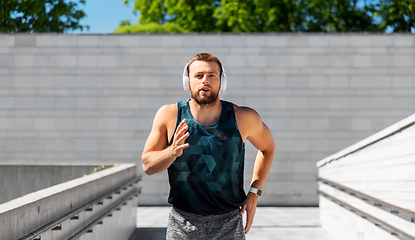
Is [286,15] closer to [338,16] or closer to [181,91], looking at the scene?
[338,16]

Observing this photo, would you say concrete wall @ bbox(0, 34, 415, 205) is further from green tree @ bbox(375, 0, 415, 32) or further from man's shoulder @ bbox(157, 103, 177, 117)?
green tree @ bbox(375, 0, 415, 32)

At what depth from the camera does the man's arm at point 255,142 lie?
237cm

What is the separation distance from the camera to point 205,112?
7.56 ft

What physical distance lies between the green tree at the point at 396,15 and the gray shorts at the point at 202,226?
23.0m

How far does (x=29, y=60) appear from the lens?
10.6 metres

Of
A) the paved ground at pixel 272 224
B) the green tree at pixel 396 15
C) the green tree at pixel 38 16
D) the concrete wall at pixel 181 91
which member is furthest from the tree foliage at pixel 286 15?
the paved ground at pixel 272 224

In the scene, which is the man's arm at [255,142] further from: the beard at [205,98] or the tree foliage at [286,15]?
the tree foliage at [286,15]

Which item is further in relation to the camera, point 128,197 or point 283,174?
point 283,174

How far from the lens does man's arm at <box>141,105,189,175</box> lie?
2033 mm

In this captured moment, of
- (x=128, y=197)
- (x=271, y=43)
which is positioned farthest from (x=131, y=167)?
(x=271, y=43)

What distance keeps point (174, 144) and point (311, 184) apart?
348 inches

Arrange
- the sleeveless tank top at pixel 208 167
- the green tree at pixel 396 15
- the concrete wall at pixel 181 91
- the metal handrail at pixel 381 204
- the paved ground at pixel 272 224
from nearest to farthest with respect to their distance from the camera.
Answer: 1. the sleeveless tank top at pixel 208 167
2. the metal handrail at pixel 381 204
3. the paved ground at pixel 272 224
4. the concrete wall at pixel 181 91
5. the green tree at pixel 396 15

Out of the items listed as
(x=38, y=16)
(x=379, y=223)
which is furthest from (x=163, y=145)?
(x=38, y=16)

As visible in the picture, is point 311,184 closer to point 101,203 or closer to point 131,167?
point 131,167
